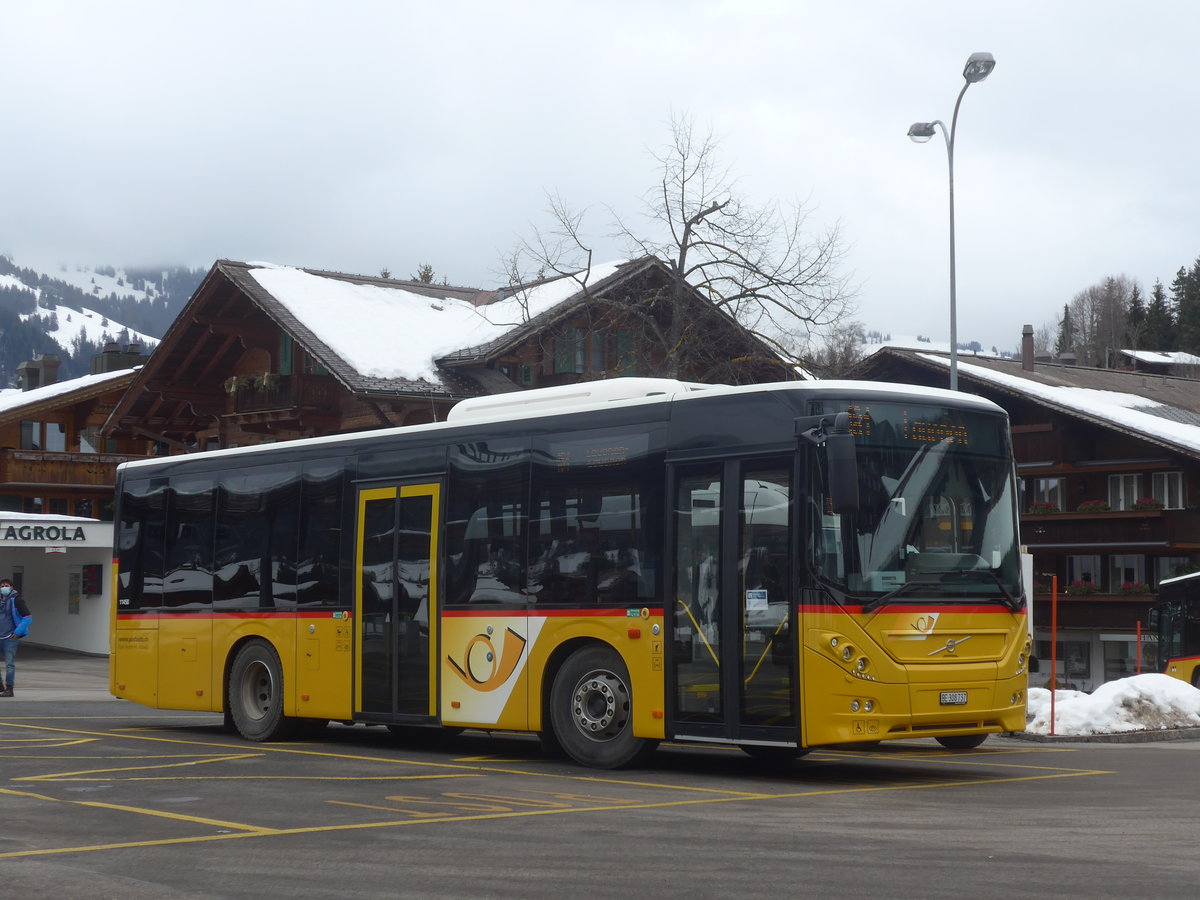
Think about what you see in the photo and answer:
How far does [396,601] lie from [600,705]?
2.82 metres

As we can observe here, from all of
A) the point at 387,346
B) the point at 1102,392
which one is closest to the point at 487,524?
the point at 387,346

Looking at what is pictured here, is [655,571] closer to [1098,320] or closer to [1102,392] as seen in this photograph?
[1102,392]

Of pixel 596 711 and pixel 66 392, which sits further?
pixel 66 392

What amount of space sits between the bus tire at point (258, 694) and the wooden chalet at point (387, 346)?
674 inches

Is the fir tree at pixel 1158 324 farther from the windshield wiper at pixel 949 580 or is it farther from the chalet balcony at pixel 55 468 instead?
the windshield wiper at pixel 949 580

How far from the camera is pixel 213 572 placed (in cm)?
1881

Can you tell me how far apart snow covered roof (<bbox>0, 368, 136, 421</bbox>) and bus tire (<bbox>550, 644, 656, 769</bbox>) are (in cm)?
4527

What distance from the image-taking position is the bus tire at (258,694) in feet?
58.7

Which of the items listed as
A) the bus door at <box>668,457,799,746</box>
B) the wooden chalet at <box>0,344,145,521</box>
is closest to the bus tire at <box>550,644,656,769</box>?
the bus door at <box>668,457,799,746</box>

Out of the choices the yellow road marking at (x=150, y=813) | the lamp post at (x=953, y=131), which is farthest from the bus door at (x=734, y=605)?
the lamp post at (x=953, y=131)

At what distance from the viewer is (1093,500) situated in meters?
52.1

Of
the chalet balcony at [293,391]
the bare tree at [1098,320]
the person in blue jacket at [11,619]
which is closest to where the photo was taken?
the person in blue jacket at [11,619]

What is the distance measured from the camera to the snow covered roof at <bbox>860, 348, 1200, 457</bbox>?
47344mm

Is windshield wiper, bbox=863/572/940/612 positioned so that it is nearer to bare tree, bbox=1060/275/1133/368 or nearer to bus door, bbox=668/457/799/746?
bus door, bbox=668/457/799/746
